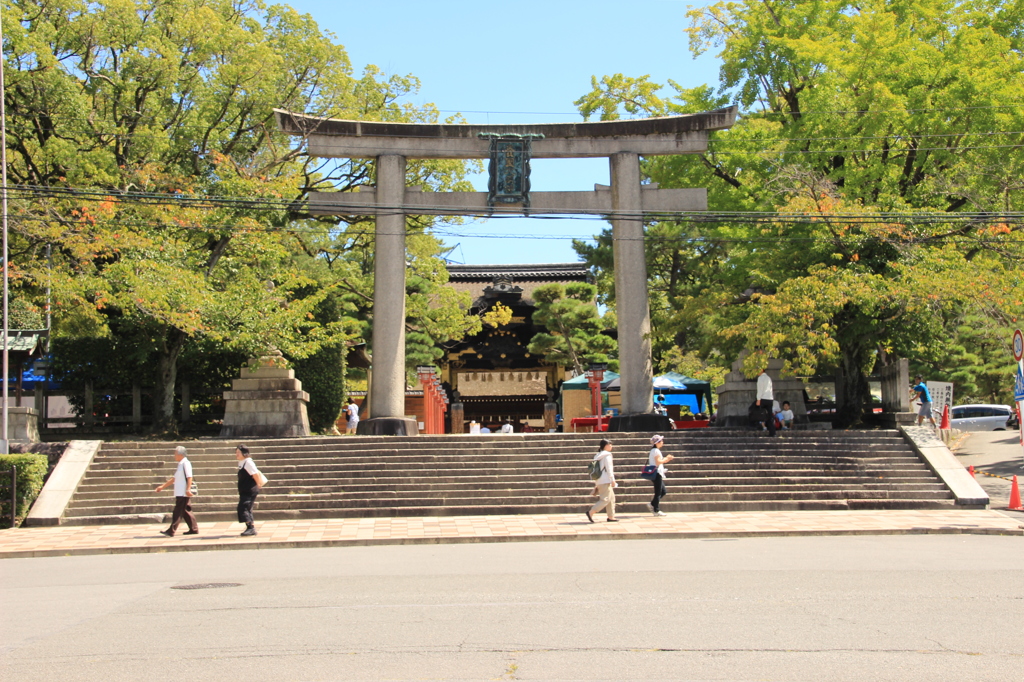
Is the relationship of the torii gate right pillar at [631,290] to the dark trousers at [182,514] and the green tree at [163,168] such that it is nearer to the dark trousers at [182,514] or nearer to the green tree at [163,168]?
the green tree at [163,168]

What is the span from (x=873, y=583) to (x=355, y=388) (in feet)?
106

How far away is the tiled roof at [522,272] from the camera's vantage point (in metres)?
42.8

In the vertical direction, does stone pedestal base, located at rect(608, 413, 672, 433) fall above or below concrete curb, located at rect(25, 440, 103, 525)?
above

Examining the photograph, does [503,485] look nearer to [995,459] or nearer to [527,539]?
[527,539]

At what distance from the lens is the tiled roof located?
140 ft

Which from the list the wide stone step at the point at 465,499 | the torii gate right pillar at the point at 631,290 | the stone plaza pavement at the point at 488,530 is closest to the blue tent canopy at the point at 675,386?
the torii gate right pillar at the point at 631,290

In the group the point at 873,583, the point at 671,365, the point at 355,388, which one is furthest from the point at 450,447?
the point at 355,388

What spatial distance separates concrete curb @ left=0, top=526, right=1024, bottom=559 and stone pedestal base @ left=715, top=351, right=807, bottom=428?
33.5 ft

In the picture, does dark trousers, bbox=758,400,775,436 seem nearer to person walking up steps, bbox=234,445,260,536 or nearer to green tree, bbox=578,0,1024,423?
green tree, bbox=578,0,1024,423

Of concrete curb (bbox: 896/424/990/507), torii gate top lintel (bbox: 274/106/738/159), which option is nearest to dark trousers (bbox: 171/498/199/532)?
torii gate top lintel (bbox: 274/106/738/159)

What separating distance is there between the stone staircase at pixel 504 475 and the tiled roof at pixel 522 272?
74.6ft

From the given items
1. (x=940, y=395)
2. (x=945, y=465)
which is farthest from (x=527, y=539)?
(x=940, y=395)

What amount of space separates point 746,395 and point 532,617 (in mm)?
18161

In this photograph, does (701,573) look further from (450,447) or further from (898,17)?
(898,17)
